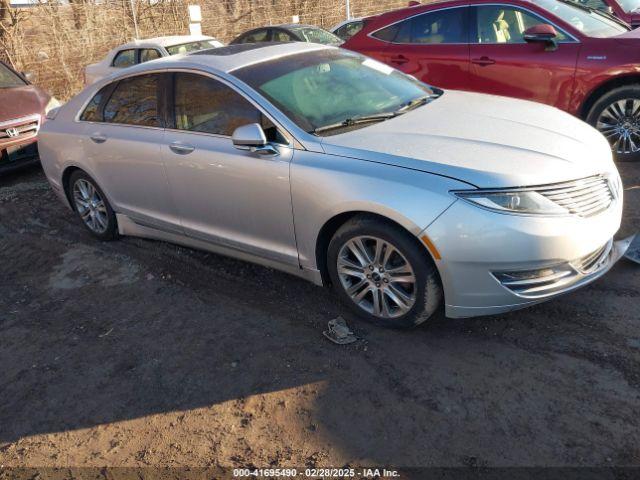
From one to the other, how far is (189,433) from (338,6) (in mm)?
19546

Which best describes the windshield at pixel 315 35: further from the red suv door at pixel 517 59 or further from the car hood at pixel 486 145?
the car hood at pixel 486 145

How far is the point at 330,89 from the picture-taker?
4.05 metres

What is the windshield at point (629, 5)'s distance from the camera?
28.2 feet

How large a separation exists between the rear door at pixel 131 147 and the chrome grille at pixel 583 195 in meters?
2.71

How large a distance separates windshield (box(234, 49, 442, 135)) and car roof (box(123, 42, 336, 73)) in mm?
89

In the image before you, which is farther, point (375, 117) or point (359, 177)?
point (375, 117)

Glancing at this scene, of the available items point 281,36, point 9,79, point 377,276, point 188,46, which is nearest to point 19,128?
point 9,79

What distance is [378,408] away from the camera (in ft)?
9.49

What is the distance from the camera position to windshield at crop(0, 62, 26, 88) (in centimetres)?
A: 831

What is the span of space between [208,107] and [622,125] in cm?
418

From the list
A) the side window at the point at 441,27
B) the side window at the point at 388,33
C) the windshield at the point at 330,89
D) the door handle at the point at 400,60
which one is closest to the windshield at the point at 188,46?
the side window at the point at 388,33

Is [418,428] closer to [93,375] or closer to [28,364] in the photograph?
[93,375]

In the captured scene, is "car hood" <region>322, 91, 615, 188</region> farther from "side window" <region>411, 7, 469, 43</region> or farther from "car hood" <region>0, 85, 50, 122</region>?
"car hood" <region>0, 85, 50, 122</region>

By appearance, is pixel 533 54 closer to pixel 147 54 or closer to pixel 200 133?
pixel 200 133
